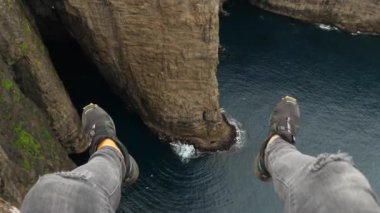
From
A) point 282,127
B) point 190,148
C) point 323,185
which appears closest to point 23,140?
point 282,127

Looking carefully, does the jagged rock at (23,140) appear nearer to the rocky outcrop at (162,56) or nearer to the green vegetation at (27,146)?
the green vegetation at (27,146)

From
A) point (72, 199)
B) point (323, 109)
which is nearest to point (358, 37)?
point (323, 109)

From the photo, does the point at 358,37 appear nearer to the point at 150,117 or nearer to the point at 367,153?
the point at 367,153

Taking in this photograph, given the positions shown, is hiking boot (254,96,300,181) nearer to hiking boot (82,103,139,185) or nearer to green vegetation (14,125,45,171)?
hiking boot (82,103,139,185)

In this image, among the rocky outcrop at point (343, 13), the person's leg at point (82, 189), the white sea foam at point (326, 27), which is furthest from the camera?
the white sea foam at point (326, 27)

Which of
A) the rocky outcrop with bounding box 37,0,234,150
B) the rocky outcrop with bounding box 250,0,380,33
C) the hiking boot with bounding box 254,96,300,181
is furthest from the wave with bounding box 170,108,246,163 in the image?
the rocky outcrop with bounding box 250,0,380,33

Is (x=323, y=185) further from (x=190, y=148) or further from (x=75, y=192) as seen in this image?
(x=190, y=148)

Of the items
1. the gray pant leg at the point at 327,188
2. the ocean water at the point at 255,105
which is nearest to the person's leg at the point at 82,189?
the gray pant leg at the point at 327,188

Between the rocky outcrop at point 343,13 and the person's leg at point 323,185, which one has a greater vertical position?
the person's leg at point 323,185
